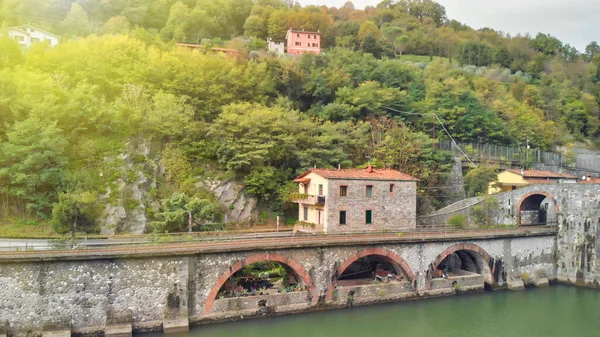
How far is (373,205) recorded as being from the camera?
30312mm

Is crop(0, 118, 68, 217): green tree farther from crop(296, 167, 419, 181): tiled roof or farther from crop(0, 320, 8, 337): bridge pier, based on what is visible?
crop(296, 167, 419, 181): tiled roof

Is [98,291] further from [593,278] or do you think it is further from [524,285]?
[593,278]

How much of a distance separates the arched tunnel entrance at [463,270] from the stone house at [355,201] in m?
3.59

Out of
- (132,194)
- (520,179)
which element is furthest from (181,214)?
(520,179)

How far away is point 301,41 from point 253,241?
5016cm

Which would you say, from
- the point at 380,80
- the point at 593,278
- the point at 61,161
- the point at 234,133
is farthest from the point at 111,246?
the point at 380,80

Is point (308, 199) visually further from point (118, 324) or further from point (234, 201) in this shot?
point (118, 324)

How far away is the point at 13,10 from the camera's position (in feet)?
178

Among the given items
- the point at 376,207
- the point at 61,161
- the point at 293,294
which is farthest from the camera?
the point at 376,207

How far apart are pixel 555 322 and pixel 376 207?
1200cm

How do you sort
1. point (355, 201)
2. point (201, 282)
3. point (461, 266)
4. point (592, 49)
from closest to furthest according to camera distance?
point (201, 282)
point (355, 201)
point (461, 266)
point (592, 49)

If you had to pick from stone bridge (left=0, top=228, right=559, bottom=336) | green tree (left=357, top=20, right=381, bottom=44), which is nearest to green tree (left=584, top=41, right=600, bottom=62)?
green tree (left=357, top=20, right=381, bottom=44)

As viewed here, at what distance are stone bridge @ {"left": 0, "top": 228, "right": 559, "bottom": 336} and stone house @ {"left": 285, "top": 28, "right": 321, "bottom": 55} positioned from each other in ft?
147

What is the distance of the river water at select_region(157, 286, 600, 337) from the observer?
22.4m
